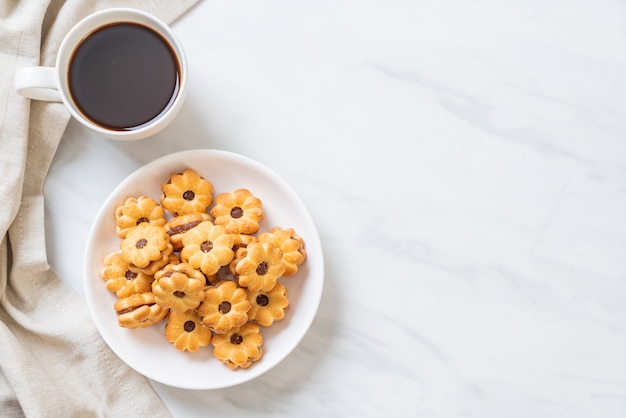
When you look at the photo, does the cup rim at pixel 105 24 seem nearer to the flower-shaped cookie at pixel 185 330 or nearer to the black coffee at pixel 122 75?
the black coffee at pixel 122 75

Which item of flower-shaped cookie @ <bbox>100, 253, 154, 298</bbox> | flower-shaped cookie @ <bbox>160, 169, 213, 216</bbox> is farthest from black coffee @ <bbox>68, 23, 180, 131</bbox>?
flower-shaped cookie @ <bbox>100, 253, 154, 298</bbox>

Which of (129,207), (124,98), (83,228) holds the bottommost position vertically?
(83,228)

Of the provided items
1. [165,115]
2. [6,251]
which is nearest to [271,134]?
[165,115]

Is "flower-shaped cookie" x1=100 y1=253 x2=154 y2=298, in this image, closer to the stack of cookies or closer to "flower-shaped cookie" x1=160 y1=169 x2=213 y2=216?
the stack of cookies

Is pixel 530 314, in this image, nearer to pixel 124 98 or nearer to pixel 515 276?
pixel 515 276

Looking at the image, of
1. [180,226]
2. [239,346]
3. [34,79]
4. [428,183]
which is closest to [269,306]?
[239,346]

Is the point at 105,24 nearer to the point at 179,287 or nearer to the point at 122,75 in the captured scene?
the point at 122,75
